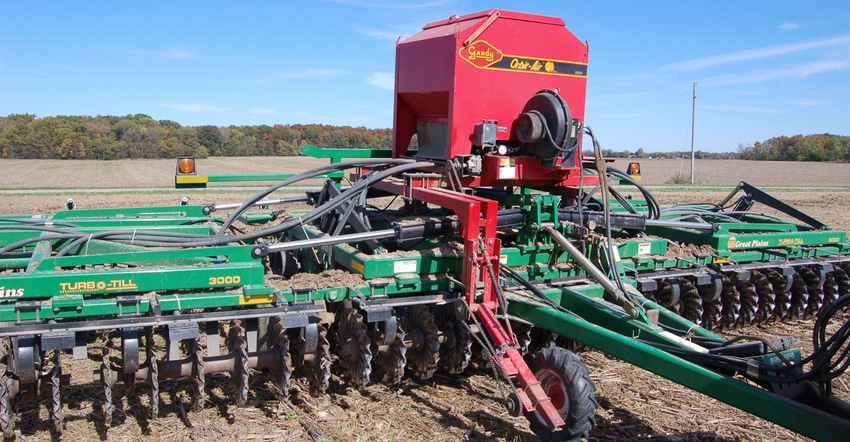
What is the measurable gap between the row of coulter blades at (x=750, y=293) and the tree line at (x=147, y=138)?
3286 centimetres

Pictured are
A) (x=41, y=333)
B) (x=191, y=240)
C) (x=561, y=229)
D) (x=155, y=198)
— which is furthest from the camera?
(x=155, y=198)

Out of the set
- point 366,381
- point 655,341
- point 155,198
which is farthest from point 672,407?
point 155,198

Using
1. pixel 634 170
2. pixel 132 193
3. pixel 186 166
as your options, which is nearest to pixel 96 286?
pixel 186 166

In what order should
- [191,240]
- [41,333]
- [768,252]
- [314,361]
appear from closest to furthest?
1. [41,333]
2. [314,361]
3. [191,240]
4. [768,252]

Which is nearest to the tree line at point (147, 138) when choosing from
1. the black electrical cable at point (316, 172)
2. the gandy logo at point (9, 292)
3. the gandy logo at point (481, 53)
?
the black electrical cable at point (316, 172)

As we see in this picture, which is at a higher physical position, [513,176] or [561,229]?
[513,176]

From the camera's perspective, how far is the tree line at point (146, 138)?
42312 mm

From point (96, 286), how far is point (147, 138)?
140 ft

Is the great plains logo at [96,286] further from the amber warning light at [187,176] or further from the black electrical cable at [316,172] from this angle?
the amber warning light at [187,176]

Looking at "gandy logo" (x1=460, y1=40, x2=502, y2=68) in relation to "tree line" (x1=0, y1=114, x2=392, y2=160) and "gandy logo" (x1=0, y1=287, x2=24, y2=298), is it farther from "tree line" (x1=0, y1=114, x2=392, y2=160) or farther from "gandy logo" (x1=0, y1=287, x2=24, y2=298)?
"tree line" (x1=0, y1=114, x2=392, y2=160)

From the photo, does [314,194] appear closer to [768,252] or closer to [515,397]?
[515,397]

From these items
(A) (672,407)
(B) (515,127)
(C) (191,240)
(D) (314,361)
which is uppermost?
(B) (515,127)

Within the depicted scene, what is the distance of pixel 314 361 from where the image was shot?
4551mm

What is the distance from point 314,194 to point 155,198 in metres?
11.7
